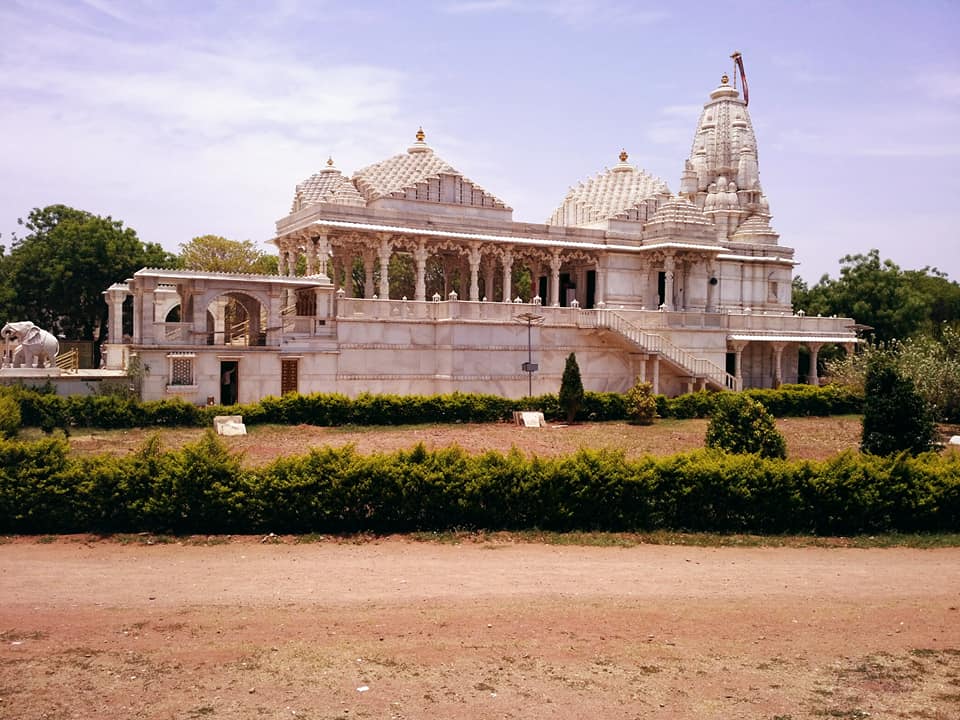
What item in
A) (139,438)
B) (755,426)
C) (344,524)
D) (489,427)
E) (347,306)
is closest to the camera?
(344,524)

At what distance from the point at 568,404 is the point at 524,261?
13.6 metres

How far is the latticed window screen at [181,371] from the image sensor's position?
30.2 m

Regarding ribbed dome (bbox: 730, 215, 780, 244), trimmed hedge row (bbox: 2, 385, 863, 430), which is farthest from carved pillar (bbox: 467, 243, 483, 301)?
ribbed dome (bbox: 730, 215, 780, 244)

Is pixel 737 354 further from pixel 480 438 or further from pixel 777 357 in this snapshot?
pixel 480 438

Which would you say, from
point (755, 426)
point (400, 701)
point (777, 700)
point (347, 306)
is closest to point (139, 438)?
point (347, 306)

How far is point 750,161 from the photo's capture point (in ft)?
176

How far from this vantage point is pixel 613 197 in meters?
45.9

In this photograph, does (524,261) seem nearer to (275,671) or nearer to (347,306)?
(347,306)

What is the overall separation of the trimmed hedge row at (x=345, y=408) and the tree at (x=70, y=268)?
2124 centimetres

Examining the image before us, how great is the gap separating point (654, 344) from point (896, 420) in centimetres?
1607

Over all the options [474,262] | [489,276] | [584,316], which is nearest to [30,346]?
[474,262]

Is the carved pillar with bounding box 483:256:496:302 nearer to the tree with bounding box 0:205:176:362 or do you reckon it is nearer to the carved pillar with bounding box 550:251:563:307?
the carved pillar with bounding box 550:251:563:307

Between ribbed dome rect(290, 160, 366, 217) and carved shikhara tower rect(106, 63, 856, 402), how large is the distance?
0.30 ft

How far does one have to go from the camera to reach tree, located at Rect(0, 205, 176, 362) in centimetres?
4759
